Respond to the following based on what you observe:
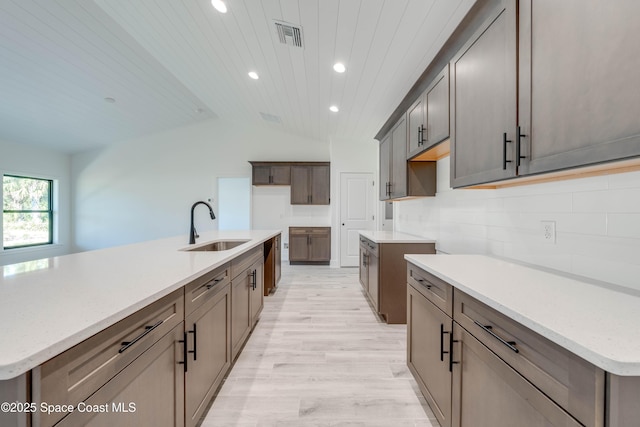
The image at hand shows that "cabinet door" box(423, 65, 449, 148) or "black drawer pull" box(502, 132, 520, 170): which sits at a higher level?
"cabinet door" box(423, 65, 449, 148)

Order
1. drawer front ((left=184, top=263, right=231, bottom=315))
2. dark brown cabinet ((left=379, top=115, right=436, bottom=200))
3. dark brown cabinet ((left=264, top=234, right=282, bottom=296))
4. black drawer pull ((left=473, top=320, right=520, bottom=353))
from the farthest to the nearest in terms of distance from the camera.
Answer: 1. dark brown cabinet ((left=264, top=234, right=282, bottom=296))
2. dark brown cabinet ((left=379, top=115, right=436, bottom=200))
3. drawer front ((left=184, top=263, right=231, bottom=315))
4. black drawer pull ((left=473, top=320, right=520, bottom=353))

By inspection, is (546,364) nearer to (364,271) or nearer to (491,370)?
(491,370)

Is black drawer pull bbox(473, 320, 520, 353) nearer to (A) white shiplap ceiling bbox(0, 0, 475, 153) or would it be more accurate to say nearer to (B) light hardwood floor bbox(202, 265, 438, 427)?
(B) light hardwood floor bbox(202, 265, 438, 427)

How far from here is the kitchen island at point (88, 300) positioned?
1.90ft

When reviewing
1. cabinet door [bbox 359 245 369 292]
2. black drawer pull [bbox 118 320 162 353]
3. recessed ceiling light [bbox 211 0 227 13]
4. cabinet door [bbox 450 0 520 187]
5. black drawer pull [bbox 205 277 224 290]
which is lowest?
cabinet door [bbox 359 245 369 292]

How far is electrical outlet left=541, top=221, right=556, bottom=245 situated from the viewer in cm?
134

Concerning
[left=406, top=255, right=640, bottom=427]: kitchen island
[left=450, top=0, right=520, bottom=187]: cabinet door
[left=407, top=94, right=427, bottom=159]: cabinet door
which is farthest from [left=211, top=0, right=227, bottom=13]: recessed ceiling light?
[left=406, top=255, right=640, bottom=427]: kitchen island

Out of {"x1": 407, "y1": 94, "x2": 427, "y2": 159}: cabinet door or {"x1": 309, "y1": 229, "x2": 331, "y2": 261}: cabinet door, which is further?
{"x1": 309, "y1": 229, "x2": 331, "y2": 261}: cabinet door

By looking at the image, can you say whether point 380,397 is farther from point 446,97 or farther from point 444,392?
point 446,97

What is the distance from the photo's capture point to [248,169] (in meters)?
6.45

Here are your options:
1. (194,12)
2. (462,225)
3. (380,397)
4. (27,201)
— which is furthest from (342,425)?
(27,201)

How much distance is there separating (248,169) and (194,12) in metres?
3.98

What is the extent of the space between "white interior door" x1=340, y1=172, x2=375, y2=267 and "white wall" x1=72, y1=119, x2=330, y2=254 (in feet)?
8.97

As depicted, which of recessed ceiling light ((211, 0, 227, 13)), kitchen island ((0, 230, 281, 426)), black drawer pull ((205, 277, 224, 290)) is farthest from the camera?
recessed ceiling light ((211, 0, 227, 13))
